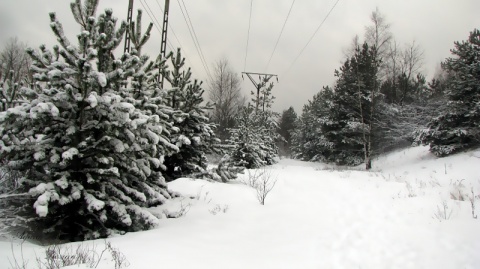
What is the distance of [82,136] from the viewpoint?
4793mm

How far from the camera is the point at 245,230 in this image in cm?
486

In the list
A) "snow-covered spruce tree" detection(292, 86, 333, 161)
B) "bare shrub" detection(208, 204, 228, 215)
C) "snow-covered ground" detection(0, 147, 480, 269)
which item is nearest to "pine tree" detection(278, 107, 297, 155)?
"snow-covered spruce tree" detection(292, 86, 333, 161)

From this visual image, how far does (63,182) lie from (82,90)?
1.53 metres

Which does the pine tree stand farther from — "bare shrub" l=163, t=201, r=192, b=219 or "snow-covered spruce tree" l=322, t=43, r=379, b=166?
"bare shrub" l=163, t=201, r=192, b=219

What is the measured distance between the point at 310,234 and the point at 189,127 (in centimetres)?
568

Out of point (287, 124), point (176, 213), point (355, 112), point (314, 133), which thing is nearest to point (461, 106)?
point (355, 112)

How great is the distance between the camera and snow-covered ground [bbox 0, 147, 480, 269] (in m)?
3.40

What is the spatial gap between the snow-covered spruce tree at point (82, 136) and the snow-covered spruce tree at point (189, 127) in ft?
12.9

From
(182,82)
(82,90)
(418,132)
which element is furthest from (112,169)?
(418,132)

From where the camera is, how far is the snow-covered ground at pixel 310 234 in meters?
3.40

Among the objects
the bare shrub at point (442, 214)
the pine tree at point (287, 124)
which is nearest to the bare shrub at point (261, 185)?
the bare shrub at point (442, 214)

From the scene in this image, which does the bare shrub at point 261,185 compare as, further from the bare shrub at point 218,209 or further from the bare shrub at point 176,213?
the bare shrub at point 176,213

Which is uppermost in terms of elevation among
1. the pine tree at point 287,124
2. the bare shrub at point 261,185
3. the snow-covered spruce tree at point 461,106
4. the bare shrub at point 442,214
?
the pine tree at point 287,124

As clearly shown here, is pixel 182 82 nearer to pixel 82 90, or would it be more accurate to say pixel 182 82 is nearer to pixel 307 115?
pixel 82 90
